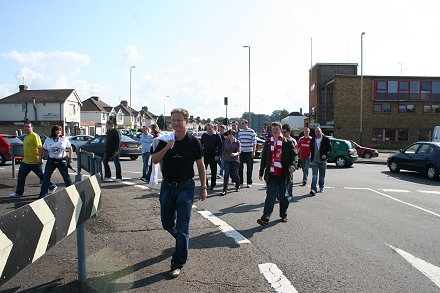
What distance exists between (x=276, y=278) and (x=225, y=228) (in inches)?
88.5

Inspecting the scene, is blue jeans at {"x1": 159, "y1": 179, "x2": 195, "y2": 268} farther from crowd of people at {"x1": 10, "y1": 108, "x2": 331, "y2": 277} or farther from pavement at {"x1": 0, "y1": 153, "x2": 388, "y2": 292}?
pavement at {"x1": 0, "y1": 153, "x2": 388, "y2": 292}

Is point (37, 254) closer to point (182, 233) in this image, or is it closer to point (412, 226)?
point (182, 233)

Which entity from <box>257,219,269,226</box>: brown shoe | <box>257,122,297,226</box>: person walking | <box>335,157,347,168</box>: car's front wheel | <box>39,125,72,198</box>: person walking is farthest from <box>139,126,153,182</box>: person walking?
<box>335,157,347,168</box>: car's front wheel

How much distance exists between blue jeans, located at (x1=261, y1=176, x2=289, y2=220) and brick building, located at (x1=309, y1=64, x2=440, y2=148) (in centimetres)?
4152

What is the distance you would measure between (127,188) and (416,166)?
11.4 metres

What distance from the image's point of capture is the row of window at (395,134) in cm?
4628

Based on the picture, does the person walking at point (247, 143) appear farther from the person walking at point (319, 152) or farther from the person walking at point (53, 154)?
the person walking at point (53, 154)

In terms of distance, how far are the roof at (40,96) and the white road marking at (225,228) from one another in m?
57.4

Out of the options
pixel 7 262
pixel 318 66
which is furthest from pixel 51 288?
pixel 318 66

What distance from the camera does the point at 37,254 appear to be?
316cm

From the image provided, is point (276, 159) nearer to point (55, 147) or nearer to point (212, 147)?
point (212, 147)

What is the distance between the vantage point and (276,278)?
447cm

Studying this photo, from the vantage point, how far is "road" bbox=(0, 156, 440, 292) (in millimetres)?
4523

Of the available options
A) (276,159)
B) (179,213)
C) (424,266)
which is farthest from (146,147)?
(424,266)
